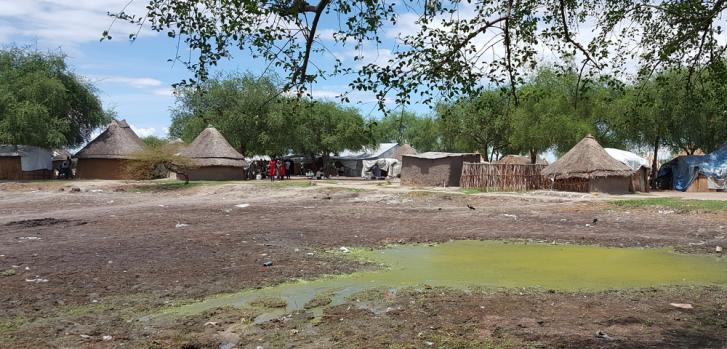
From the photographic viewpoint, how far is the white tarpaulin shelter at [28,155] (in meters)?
36.9

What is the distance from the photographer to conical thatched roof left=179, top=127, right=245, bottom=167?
1487 inches

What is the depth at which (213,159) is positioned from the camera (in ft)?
125

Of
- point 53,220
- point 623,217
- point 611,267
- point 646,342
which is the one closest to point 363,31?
point 646,342

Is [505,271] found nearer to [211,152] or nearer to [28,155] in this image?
[211,152]

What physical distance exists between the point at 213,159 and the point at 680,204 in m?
27.7

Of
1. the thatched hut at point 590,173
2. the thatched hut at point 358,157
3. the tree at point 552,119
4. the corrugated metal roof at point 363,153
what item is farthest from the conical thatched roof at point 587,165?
the corrugated metal roof at point 363,153

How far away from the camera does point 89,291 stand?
26.2 ft

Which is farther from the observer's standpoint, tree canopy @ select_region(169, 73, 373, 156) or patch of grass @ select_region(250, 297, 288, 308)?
tree canopy @ select_region(169, 73, 373, 156)

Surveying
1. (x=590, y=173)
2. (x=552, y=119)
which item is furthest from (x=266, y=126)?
(x=590, y=173)

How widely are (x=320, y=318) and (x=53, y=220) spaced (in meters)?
12.7

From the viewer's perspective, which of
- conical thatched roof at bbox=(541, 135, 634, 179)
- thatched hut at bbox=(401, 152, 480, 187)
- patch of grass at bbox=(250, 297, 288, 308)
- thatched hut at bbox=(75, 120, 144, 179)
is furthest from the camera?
thatched hut at bbox=(75, 120, 144, 179)

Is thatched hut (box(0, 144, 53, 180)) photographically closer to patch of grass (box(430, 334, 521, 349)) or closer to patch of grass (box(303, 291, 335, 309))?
patch of grass (box(303, 291, 335, 309))

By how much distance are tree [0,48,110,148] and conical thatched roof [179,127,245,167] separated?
794cm

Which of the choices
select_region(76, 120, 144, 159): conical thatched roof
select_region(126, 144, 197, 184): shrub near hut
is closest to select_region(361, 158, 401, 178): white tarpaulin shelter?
select_region(126, 144, 197, 184): shrub near hut
